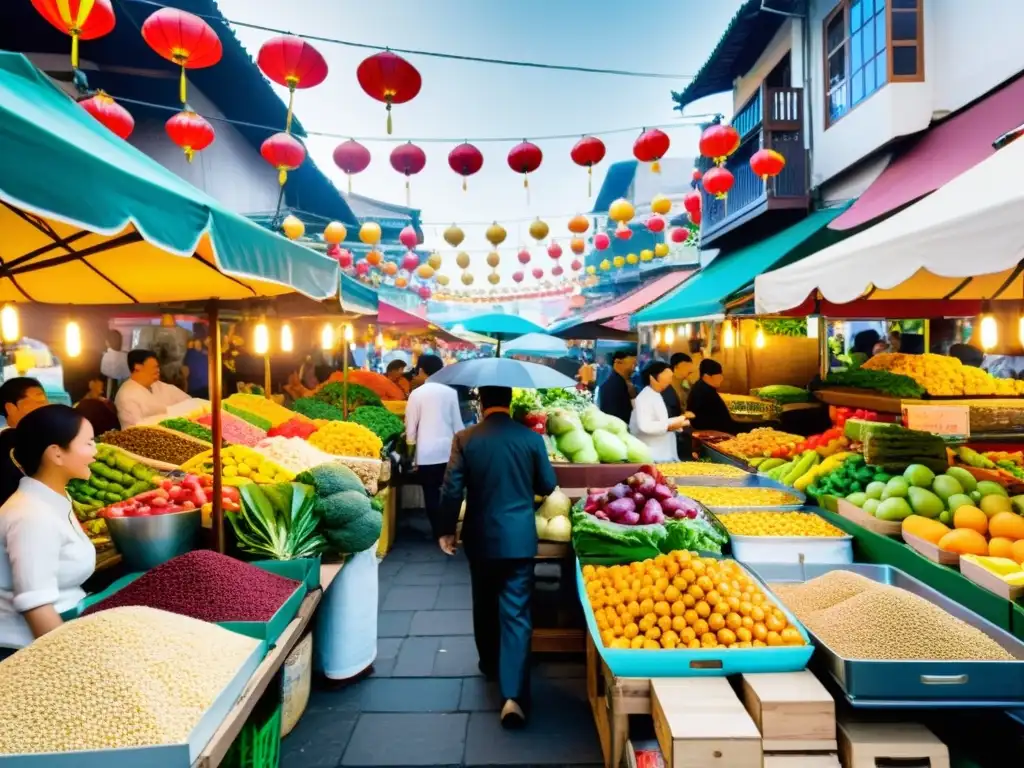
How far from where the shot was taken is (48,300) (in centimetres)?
426

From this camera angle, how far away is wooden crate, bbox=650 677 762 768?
2307mm

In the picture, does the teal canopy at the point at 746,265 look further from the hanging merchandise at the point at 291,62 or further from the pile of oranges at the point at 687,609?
the pile of oranges at the point at 687,609

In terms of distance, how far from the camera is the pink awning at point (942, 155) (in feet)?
21.8

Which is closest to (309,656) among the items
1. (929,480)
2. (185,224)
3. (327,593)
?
(327,593)

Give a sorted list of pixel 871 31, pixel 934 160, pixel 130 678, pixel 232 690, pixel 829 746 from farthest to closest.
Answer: pixel 871 31 → pixel 934 160 → pixel 829 746 → pixel 232 690 → pixel 130 678

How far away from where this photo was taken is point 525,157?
9391 millimetres

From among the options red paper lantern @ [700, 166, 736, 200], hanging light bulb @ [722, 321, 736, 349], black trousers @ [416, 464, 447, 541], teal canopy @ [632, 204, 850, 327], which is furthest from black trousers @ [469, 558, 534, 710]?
hanging light bulb @ [722, 321, 736, 349]

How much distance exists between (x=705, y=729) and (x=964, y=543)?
6.72ft

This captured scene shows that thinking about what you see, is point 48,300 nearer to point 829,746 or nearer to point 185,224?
point 185,224

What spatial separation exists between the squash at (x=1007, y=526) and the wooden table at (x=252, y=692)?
147 inches

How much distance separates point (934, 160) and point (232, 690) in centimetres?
908

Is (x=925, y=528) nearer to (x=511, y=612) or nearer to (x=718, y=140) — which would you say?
(x=511, y=612)

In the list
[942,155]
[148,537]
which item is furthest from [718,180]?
[148,537]

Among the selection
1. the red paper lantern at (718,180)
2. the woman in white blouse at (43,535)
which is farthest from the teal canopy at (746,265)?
the woman in white blouse at (43,535)
